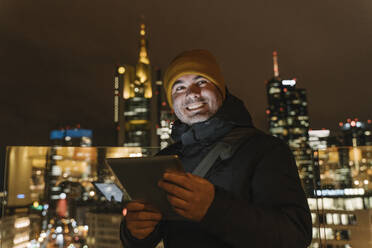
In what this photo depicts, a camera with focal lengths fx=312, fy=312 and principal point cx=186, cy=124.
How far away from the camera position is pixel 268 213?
3.25 ft

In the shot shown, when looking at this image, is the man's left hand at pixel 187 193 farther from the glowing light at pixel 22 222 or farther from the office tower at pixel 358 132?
the office tower at pixel 358 132

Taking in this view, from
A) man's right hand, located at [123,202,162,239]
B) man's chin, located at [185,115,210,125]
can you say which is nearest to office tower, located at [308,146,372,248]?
man's chin, located at [185,115,210,125]

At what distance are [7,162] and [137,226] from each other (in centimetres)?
246

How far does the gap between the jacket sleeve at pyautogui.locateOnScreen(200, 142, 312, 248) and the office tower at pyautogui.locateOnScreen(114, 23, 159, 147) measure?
68334mm

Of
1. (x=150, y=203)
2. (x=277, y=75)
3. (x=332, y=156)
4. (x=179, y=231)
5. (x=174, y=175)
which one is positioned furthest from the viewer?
(x=277, y=75)

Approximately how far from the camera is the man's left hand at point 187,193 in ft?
3.05

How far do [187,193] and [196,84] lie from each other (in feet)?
2.34

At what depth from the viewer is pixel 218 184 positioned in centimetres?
121

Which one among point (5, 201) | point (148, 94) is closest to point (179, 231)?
point (5, 201)

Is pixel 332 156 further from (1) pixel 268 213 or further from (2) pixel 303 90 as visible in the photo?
(2) pixel 303 90

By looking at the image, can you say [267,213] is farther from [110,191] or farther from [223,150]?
[110,191]

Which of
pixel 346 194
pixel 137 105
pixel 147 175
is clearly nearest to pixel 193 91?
pixel 147 175

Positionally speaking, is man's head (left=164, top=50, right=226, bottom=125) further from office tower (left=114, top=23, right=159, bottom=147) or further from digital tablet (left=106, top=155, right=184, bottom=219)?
office tower (left=114, top=23, right=159, bottom=147)

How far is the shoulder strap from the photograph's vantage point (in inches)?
47.9
